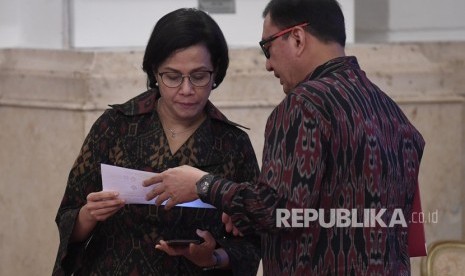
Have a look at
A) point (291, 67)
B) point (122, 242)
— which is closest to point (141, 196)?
point (122, 242)

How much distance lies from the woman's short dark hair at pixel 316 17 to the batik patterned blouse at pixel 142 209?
1.95ft

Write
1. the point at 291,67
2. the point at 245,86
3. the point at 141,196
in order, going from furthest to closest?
the point at 245,86 → the point at 141,196 → the point at 291,67

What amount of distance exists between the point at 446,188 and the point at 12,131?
226cm

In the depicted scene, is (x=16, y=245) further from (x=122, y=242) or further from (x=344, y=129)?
(x=344, y=129)

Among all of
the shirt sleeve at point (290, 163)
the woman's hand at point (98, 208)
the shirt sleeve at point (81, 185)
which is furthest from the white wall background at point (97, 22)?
the shirt sleeve at point (290, 163)

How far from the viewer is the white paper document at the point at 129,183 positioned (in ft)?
8.68

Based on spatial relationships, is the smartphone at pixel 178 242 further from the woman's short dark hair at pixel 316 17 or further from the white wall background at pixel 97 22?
the white wall background at pixel 97 22

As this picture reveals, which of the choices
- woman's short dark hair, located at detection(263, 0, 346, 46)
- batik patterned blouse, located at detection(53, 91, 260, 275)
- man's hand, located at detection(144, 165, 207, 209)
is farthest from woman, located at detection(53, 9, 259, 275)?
woman's short dark hair, located at detection(263, 0, 346, 46)

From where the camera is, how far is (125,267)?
2771mm

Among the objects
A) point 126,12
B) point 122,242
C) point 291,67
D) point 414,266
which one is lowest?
point 414,266

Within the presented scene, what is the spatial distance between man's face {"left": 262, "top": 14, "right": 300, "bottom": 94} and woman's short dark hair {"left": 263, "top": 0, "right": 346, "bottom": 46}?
0.03 m

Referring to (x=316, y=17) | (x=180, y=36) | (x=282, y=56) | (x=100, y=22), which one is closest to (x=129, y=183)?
(x=180, y=36)

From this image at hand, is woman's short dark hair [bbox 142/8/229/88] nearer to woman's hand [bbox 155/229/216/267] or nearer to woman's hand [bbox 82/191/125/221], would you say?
woman's hand [bbox 82/191/125/221]

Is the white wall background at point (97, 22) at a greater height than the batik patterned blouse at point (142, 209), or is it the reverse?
the white wall background at point (97, 22)
